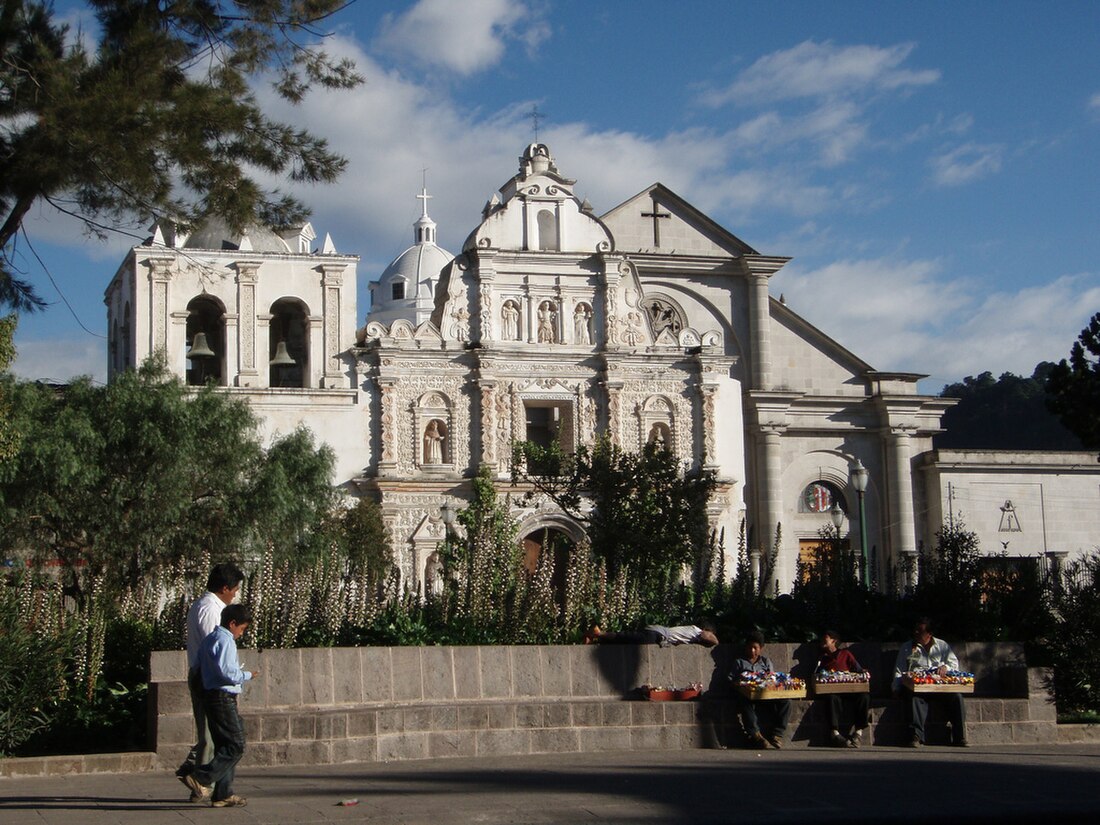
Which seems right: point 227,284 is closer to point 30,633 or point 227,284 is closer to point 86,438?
point 86,438

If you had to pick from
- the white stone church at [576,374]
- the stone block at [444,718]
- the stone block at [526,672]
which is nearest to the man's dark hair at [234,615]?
the stone block at [444,718]

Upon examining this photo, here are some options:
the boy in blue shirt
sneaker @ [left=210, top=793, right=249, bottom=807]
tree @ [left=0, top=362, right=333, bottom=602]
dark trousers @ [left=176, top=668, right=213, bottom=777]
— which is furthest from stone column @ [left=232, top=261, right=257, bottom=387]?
sneaker @ [left=210, top=793, right=249, bottom=807]

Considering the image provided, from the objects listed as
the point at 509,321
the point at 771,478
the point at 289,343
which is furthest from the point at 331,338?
the point at 771,478

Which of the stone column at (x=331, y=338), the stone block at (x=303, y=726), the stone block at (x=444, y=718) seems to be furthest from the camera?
the stone column at (x=331, y=338)

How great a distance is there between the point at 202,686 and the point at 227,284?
2821 cm

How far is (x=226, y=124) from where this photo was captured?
15688mm

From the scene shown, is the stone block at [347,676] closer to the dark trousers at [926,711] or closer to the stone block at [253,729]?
the stone block at [253,729]

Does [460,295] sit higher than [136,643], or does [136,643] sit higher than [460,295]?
[460,295]

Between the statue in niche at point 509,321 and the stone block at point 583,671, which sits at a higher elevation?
the statue in niche at point 509,321

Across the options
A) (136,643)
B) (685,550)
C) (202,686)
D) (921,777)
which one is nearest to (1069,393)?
(685,550)

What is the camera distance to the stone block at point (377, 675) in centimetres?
1330

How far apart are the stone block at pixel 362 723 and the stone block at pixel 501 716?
1.07m

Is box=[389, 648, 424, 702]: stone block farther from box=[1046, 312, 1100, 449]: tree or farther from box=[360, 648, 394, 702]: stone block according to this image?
box=[1046, 312, 1100, 449]: tree

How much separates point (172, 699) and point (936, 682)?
6.90m
